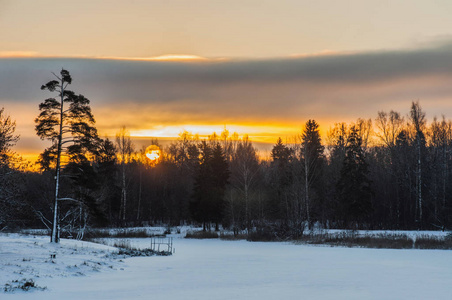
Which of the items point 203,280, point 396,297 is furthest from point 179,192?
point 396,297

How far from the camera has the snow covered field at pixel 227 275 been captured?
20.2 meters

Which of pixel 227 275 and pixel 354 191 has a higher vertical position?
pixel 354 191

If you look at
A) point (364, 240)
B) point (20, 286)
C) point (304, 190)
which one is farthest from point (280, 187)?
point (20, 286)

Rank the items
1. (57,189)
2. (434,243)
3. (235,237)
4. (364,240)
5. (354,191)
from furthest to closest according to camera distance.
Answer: (354,191) → (235,237) → (364,240) → (434,243) → (57,189)

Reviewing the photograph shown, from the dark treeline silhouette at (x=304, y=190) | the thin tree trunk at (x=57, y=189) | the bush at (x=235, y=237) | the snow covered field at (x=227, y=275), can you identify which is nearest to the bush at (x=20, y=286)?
the snow covered field at (x=227, y=275)

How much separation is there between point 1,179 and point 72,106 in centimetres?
1228

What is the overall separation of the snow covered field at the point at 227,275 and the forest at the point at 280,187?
38.3 ft

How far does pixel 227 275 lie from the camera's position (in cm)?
2708

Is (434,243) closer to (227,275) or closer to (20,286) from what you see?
(227,275)

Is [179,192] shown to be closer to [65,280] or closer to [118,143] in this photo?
[118,143]

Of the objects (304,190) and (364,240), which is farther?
(304,190)

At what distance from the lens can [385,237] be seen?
53531 mm

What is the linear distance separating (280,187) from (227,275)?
202ft

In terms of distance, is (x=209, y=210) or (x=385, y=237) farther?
(x=209, y=210)
